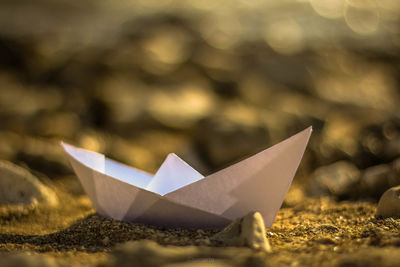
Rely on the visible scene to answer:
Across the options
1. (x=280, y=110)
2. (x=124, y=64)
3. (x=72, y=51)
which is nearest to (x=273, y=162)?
(x=280, y=110)

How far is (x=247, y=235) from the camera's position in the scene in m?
1.56

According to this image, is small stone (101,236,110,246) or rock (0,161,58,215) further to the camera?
rock (0,161,58,215)

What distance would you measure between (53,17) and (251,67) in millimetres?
7611

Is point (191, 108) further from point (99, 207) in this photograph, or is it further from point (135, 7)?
point (135, 7)

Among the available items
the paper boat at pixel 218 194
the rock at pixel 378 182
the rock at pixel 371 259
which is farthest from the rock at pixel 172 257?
the rock at pixel 378 182

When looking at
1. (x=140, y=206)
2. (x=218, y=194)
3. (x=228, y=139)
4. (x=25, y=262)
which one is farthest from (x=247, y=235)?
(x=228, y=139)

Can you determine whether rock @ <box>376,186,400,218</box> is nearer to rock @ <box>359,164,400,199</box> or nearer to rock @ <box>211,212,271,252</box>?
rock @ <box>359,164,400,199</box>

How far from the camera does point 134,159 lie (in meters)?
5.07

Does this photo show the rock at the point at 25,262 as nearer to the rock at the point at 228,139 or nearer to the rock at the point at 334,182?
the rock at the point at 334,182

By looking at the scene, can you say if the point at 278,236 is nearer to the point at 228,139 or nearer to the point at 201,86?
the point at 228,139

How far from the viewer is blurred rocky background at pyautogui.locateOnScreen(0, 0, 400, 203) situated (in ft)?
16.4

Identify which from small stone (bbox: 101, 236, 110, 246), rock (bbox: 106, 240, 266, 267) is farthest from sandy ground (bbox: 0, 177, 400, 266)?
rock (bbox: 106, 240, 266, 267)

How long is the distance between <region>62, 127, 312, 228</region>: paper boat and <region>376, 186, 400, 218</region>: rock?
0.73 metres

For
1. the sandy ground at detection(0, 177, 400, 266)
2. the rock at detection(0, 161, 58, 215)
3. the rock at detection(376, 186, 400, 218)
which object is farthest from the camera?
the rock at detection(0, 161, 58, 215)
